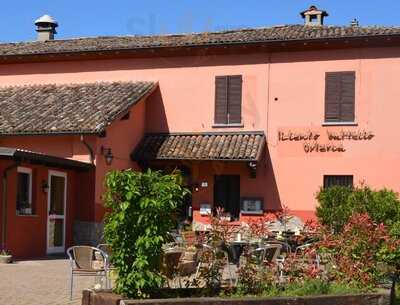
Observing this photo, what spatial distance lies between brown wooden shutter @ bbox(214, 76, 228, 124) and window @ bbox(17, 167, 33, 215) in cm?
636

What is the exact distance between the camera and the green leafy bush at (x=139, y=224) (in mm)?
8086

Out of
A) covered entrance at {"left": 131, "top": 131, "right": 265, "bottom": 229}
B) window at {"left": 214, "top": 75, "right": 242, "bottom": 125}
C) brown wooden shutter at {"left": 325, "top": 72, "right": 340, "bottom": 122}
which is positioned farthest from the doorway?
brown wooden shutter at {"left": 325, "top": 72, "right": 340, "bottom": 122}

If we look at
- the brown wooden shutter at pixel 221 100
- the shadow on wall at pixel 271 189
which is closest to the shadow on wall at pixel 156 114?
the brown wooden shutter at pixel 221 100

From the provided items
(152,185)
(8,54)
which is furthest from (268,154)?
(152,185)

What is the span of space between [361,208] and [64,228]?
25.9 ft

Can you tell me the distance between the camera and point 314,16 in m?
23.6

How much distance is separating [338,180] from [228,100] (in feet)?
13.4

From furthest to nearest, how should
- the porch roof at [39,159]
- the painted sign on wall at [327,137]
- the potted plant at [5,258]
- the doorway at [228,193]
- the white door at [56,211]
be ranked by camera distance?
the doorway at [228,193] → the painted sign on wall at [327,137] → the white door at [56,211] → the potted plant at [5,258] → the porch roof at [39,159]

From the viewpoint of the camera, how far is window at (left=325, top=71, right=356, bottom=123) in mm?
20422

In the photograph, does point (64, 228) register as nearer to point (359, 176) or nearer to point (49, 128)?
point (49, 128)

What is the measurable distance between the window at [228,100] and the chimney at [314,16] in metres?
3.84

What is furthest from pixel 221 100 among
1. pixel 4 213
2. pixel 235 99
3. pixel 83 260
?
pixel 83 260

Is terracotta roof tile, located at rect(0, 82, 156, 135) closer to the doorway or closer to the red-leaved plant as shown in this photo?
the doorway

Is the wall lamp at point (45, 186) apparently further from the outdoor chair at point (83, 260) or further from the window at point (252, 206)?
the outdoor chair at point (83, 260)
